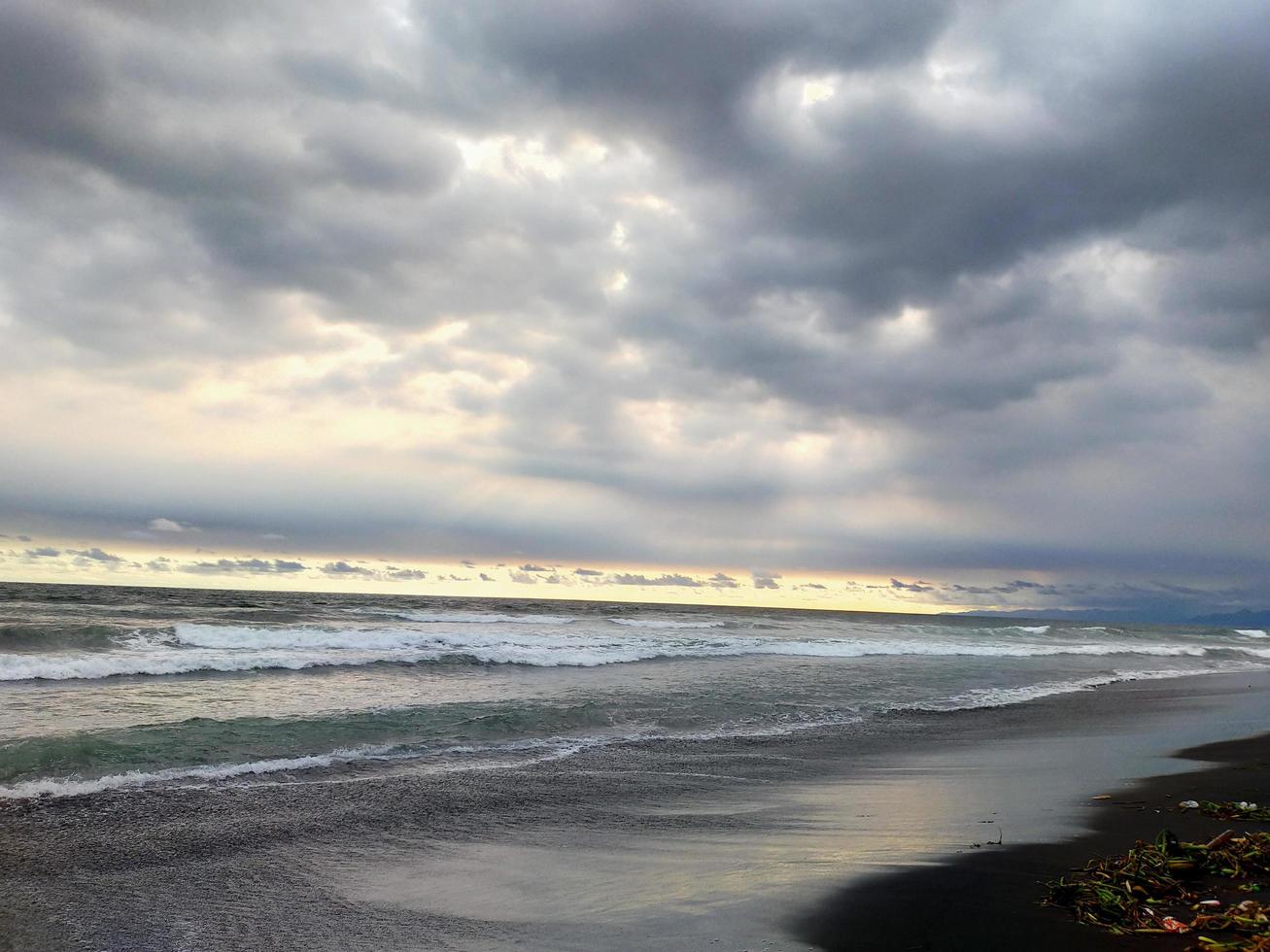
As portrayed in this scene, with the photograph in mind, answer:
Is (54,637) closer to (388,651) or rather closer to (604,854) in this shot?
(388,651)

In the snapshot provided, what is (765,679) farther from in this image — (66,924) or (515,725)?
(66,924)

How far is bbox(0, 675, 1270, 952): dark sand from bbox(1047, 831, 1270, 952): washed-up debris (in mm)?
273

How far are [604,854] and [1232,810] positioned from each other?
20.5 feet

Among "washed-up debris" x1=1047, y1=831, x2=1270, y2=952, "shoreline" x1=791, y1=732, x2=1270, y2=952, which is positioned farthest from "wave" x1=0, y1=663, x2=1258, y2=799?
"washed-up debris" x1=1047, y1=831, x2=1270, y2=952

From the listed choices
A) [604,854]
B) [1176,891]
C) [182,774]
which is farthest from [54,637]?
[1176,891]

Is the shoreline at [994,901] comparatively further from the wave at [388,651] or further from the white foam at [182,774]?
the wave at [388,651]

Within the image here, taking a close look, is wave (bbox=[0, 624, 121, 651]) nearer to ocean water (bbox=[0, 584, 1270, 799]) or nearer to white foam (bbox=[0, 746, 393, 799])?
ocean water (bbox=[0, 584, 1270, 799])

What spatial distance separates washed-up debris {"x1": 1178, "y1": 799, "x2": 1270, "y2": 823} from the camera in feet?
25.0

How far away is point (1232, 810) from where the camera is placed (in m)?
7.74

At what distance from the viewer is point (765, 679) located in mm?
20781

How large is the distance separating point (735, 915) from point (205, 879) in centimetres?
395

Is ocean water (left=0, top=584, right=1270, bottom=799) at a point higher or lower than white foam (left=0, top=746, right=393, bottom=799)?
lower

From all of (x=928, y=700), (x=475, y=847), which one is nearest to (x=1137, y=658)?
(x=928, y=700)

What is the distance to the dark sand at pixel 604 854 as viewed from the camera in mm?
4953
